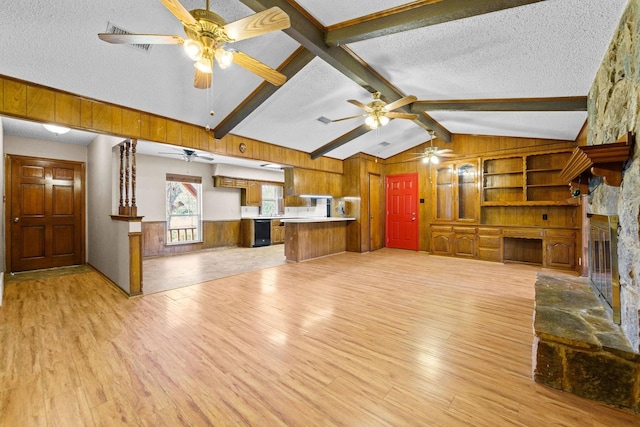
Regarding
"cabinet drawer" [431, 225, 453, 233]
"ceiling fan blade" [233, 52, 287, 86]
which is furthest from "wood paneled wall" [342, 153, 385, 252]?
"ceiling fan blade" [233, 52, 287, 86]

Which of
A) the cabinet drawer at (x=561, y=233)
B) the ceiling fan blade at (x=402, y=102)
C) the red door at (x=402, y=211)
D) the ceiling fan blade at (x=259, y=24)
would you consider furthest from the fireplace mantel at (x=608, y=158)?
the red door at (x=402, y=211)

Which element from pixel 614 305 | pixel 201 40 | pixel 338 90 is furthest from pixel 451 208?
pixel 201 40

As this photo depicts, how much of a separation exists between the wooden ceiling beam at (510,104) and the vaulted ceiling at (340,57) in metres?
0.02

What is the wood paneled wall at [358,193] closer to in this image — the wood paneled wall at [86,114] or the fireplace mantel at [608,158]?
the wood paneled wall at [86,114]

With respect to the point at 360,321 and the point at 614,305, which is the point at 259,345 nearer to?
the point at 360,321

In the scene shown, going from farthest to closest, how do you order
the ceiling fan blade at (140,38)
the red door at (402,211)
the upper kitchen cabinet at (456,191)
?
the red door at (402,211), the upper kitchen cabinet at (456,191), the ceiling fan blade at (140,38)

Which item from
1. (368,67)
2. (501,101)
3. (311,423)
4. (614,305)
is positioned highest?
(368,67)

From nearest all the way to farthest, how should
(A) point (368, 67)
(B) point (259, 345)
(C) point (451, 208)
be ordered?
(B) point (259, 345)
(A) point (368, 67)
(C) point (451, 208)

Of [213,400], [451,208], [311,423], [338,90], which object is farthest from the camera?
[451,208]

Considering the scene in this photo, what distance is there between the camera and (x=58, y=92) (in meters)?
3.17

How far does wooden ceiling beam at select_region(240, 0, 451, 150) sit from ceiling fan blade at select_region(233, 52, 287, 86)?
44cm

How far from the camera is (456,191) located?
6773mm

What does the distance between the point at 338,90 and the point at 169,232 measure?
5850 millimetres

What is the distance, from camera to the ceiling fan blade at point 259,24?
1.81m
